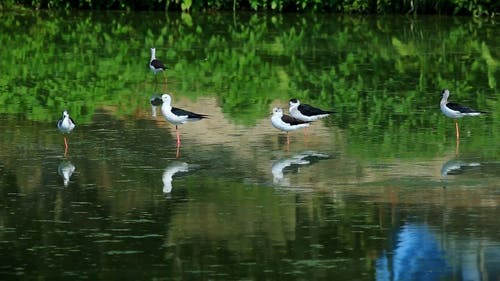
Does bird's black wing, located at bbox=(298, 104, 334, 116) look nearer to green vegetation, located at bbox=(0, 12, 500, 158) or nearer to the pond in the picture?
the pond

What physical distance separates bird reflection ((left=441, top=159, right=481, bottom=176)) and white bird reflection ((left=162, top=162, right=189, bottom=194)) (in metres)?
3.16

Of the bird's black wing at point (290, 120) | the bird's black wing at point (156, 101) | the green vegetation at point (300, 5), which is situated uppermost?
the bird's black wing at point (290, 120)

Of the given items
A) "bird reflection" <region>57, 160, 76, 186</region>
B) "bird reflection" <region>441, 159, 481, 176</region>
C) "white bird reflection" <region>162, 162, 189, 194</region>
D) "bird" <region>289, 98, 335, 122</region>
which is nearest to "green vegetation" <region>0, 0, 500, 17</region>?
"bird" <region>289, 98, 335, 122</region>

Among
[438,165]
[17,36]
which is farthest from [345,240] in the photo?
[17,36]

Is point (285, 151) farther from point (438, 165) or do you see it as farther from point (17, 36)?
point (17, 36)

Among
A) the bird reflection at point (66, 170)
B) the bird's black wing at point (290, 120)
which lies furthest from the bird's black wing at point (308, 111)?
the bird reflection at point (66, 170)

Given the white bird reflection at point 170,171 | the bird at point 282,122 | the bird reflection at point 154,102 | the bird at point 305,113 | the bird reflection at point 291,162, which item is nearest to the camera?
the white bird reflection at point 170,171

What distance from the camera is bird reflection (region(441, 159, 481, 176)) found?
53.3 ft

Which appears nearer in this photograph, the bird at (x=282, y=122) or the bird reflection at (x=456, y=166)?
the bird reflection at (x=456, y=166)

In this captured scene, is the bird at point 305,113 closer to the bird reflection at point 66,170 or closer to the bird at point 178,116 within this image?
the bird at point 178,116

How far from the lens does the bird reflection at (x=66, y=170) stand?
52.4 ft

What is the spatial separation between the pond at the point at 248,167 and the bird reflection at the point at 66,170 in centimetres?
6

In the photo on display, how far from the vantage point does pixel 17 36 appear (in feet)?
114

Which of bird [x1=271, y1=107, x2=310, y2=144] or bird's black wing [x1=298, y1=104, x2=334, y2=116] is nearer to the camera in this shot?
bird [x1=271, y1=107, x2=310, y2=144]
